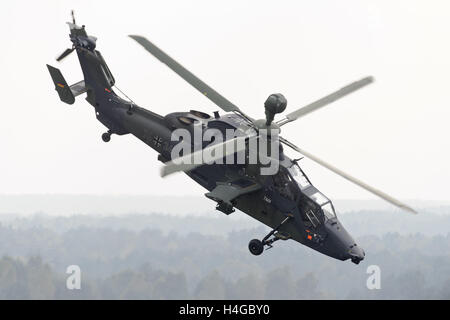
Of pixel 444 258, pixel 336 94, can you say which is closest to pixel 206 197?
pixel 336 94

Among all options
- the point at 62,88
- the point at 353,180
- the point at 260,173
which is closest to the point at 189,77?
the point at 260,173

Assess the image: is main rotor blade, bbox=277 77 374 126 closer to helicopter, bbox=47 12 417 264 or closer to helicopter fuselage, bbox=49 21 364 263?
helicopter, bbox=47 12 417 264

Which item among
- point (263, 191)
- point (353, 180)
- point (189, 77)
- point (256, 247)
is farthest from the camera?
point (189, 77)

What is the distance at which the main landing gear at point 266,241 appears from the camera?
921 inches

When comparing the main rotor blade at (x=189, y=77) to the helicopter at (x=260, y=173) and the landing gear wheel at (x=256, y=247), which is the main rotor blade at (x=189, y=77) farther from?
the landing gear wheel at (x=256, y=247)

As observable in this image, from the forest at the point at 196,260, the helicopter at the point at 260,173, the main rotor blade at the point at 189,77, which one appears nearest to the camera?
Result: the helicopter at the point at 260,173

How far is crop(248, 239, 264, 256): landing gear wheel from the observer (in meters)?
23.4

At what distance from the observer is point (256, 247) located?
77.0ft

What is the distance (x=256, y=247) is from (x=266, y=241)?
48cm

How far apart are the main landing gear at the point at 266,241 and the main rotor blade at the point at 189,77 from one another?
510 cm

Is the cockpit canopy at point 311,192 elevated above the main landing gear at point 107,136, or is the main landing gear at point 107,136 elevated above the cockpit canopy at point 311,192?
the main landing gear at point 107,136

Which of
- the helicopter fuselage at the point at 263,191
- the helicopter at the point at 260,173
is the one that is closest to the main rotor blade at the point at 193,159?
the helicopter at the point at 260,173

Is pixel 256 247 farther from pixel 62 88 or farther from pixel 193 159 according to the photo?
pixel 62 88

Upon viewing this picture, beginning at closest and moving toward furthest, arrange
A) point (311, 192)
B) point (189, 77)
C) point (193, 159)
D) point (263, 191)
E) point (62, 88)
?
point (193, 159), point (311, 192), point (263, 191), point (189, 77), point (62, 88)
